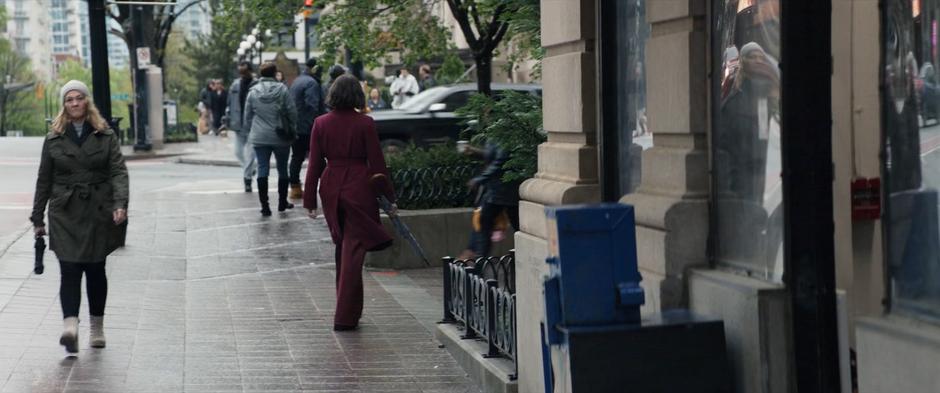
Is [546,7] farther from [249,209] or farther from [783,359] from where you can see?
[249,209]

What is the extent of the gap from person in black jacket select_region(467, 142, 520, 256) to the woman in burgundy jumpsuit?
104cm

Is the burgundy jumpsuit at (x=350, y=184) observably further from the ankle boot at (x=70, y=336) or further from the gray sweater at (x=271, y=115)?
the gray sweater at (x=271, y=115)

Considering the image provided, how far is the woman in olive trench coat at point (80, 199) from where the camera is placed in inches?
358

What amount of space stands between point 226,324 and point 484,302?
2400 millimetres

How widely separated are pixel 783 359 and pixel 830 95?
98cm

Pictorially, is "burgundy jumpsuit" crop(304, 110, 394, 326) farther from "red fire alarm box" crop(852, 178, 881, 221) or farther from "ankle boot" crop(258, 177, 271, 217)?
"ankle boot" crop(258, 177, 271, 217)

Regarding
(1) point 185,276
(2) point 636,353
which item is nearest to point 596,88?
(2) point 636,353

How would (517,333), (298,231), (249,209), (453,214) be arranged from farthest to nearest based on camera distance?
(249,209)
(298,231)
(453,214)
(517,333)

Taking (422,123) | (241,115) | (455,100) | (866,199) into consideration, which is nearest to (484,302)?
(866,199)

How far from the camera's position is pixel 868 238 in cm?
538

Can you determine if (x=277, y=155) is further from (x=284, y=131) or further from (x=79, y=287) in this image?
(x=79, y=287)

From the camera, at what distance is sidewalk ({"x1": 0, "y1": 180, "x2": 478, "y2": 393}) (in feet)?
27.5

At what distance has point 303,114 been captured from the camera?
1842cm

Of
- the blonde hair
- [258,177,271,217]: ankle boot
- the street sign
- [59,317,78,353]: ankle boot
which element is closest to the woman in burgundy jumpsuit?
the blonde hair
